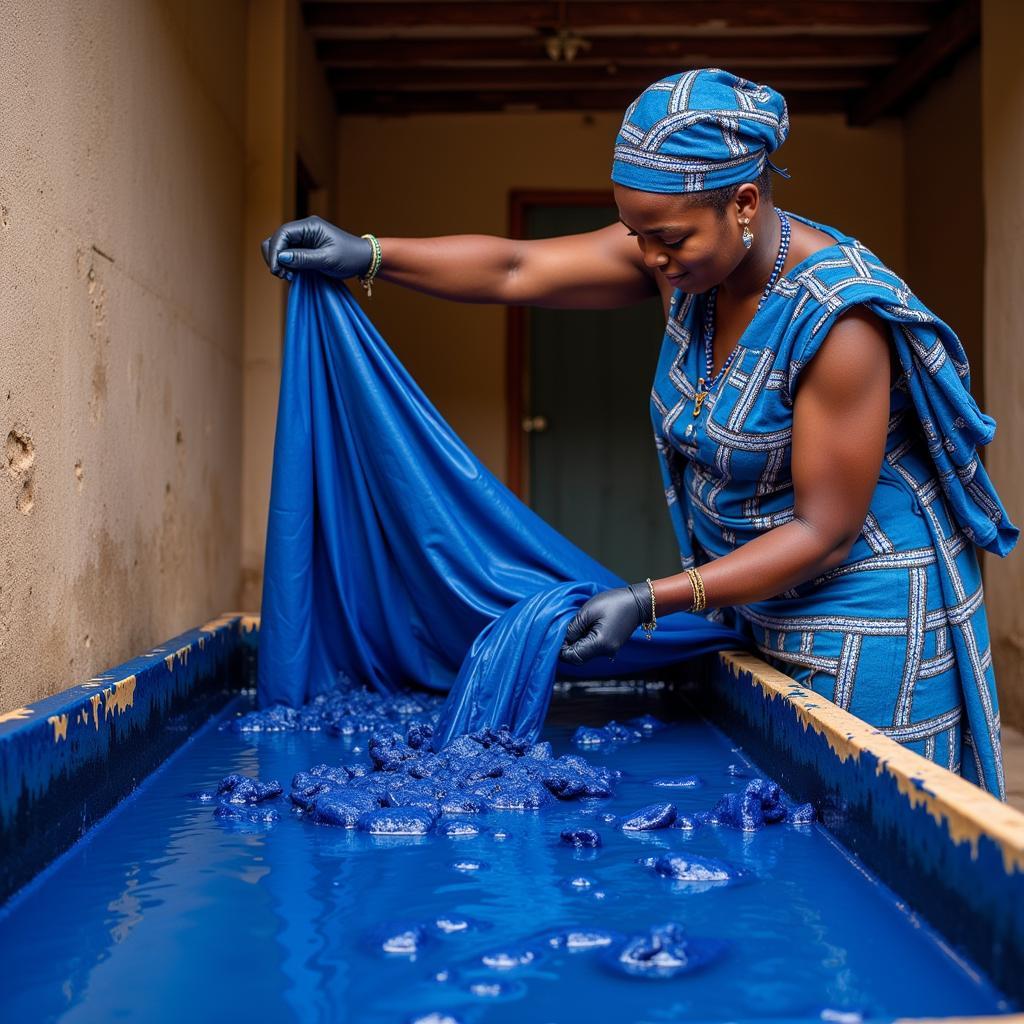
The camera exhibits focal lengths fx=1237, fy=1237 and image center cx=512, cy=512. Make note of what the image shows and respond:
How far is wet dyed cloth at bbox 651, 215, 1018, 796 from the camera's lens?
1.99 m

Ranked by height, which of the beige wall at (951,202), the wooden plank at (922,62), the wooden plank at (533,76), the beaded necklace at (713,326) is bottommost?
the beaded necklace at (713,326)

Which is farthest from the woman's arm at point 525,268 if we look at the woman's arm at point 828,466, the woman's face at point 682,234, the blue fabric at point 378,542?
the woman's arm at point 828,466

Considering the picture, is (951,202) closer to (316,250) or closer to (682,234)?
(316,250)

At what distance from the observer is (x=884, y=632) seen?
2031 millimetres

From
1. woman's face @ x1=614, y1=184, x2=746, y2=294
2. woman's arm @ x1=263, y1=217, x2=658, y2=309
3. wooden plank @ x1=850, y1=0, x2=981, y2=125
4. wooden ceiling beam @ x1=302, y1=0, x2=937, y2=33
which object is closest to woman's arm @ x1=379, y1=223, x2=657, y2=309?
woman's arm @ x1=263, y1=217, x2=658, y2=309

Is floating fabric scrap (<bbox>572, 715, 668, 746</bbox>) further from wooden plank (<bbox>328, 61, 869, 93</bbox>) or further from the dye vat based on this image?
wooden plank (<bbox>328, 61, 869, 93</bbox>)

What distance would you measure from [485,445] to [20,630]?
4.80 metres

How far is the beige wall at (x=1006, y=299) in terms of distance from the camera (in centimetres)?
437

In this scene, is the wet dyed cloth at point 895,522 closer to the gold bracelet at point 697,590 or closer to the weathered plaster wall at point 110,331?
the gold bracelet at point 697,590

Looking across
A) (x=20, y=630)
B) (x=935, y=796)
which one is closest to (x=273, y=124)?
(x=20, y=630)

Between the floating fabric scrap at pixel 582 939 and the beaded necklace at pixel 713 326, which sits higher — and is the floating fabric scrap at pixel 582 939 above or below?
below

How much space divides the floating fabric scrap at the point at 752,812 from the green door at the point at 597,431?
5420 millimetres

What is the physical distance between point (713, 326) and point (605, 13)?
3644 millimetres

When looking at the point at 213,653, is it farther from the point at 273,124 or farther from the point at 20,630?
the point at 273,124
